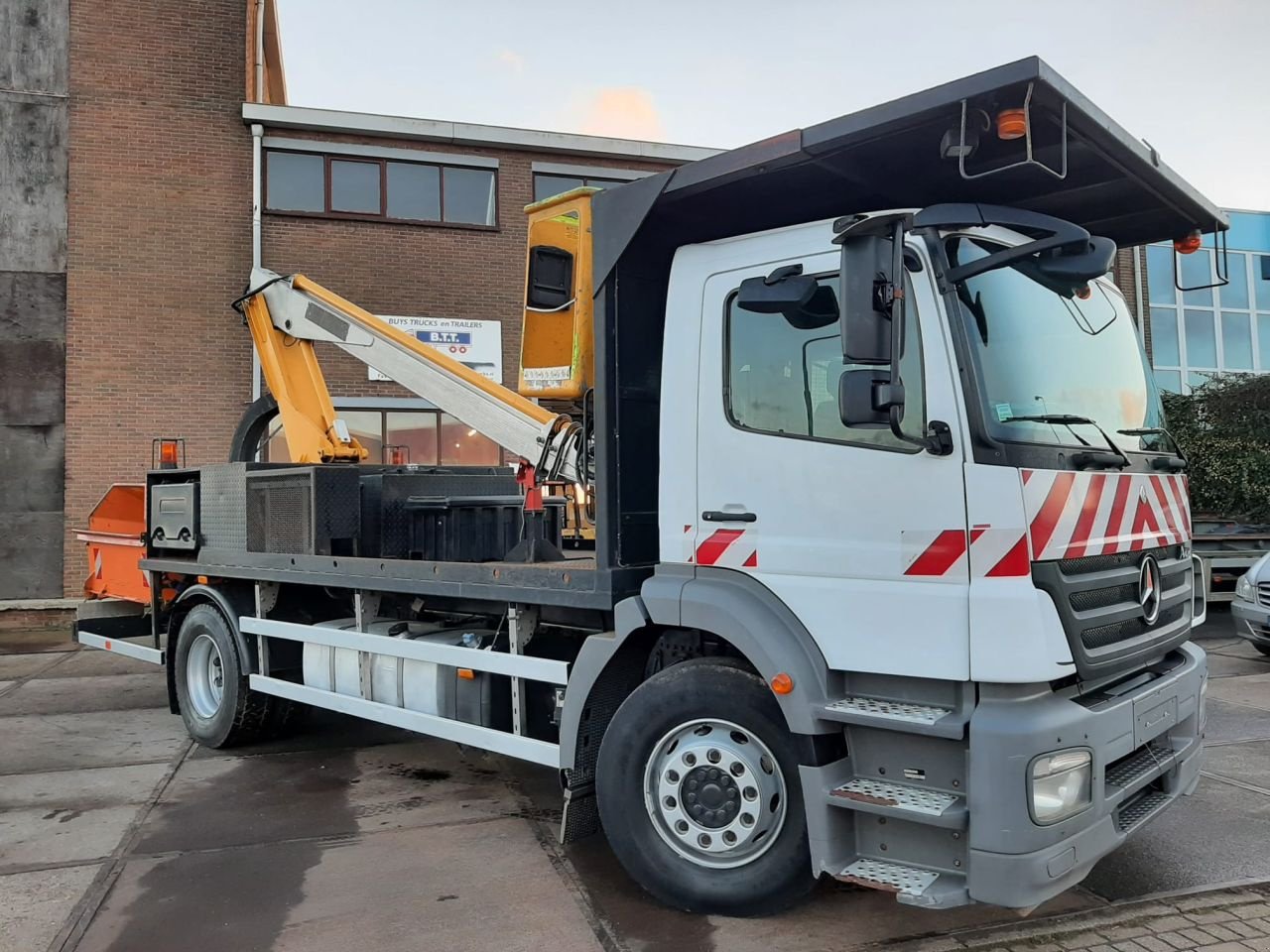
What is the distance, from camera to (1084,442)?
3.48 meters

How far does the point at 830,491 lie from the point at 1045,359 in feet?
3.03

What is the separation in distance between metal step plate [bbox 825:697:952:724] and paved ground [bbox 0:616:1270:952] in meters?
0.93

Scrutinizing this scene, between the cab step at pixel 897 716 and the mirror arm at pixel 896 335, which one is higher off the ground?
the mirror arm at pixel 896 335

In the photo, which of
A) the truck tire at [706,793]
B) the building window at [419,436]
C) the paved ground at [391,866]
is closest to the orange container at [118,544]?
the paved ground at [391,866]

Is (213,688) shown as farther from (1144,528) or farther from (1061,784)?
(1144,528)

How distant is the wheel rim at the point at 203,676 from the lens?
22.5 feet

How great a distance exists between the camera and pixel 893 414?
3.18 metres

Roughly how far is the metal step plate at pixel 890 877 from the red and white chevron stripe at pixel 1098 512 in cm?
110

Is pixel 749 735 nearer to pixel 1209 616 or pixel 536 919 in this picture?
pixel 536 919

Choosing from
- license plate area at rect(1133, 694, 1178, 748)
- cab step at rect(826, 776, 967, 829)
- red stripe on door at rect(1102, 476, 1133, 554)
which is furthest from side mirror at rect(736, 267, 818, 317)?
license plate area at rect(1133, 694, 1178, 748)

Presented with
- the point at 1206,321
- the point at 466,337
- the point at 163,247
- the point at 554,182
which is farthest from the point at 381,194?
the point at 1206,321

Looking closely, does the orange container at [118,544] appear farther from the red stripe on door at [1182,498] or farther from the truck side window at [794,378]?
the red stripe on door at [1182,498]

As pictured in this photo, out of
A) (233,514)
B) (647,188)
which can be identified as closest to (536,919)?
(647,188)

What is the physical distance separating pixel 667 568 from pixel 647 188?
156cm
